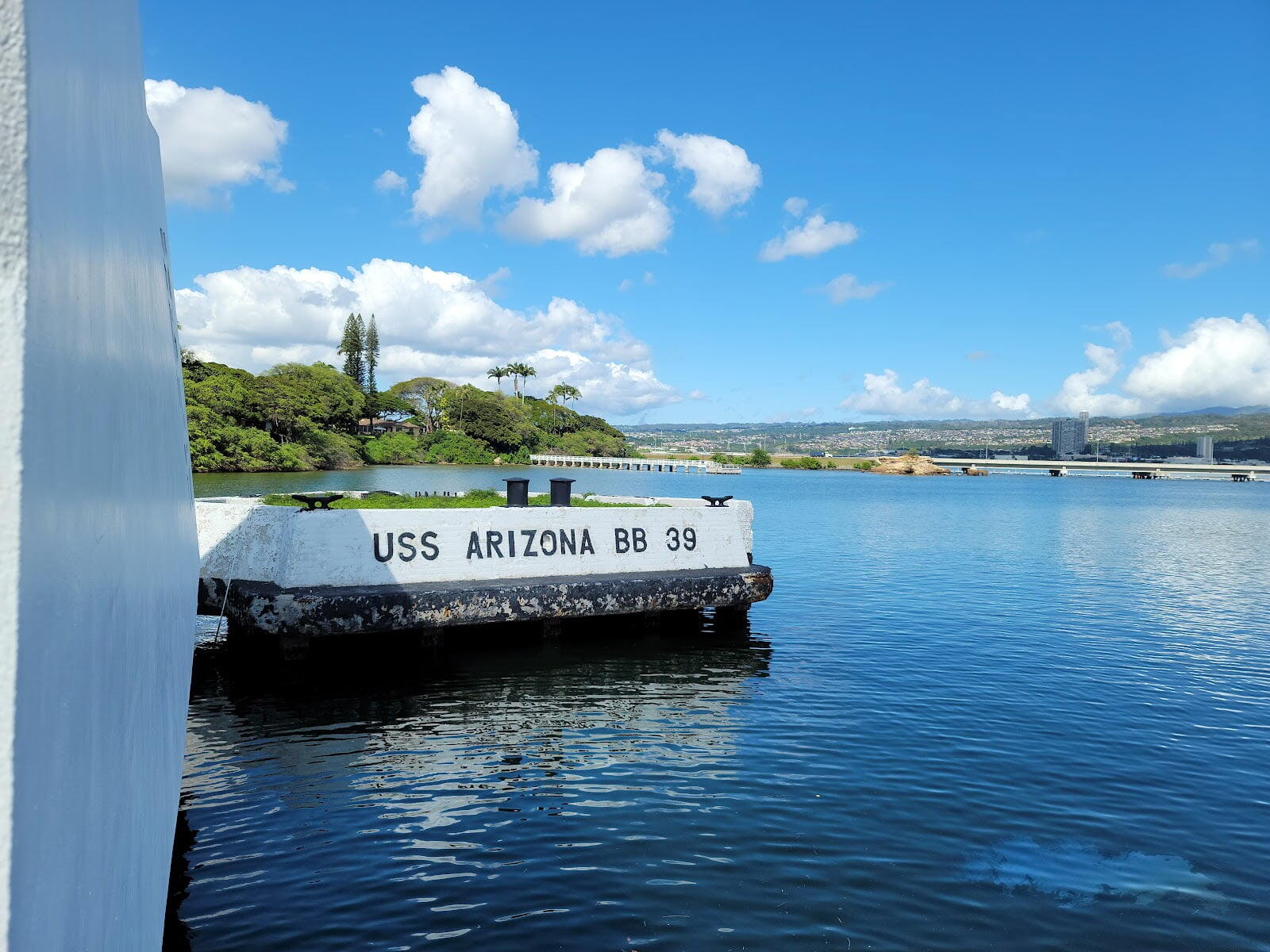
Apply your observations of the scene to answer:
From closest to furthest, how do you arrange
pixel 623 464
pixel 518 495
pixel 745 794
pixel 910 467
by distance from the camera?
pixel 745 794
pixel 518 495
pixel 623 464
pixel 910 467

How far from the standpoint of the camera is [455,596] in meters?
11.7

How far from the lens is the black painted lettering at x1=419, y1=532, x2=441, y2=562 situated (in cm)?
1177

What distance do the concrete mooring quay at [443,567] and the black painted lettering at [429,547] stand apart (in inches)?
0.5

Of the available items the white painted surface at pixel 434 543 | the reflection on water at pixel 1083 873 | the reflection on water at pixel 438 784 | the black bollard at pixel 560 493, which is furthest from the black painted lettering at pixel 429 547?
the reflection on water at pixel 1083 873

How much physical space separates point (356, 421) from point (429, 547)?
90.2 meters

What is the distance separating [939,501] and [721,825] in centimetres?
6377

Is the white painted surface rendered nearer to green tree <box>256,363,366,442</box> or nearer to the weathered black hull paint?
the weathered black hull paint

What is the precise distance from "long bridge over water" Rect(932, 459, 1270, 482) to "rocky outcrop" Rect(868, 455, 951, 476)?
10.2 m

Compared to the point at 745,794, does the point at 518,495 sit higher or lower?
higher

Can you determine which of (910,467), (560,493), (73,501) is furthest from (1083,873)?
(910,467)

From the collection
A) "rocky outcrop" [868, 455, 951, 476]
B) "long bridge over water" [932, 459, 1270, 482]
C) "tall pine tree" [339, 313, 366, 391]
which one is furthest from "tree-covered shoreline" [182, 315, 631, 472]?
"long bridge over water" [932, 459, 1270, 482]

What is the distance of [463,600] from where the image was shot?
38.7ft

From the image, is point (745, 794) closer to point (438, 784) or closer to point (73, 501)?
point (438, 784)

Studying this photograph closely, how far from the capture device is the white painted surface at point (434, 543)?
36.5 feet
